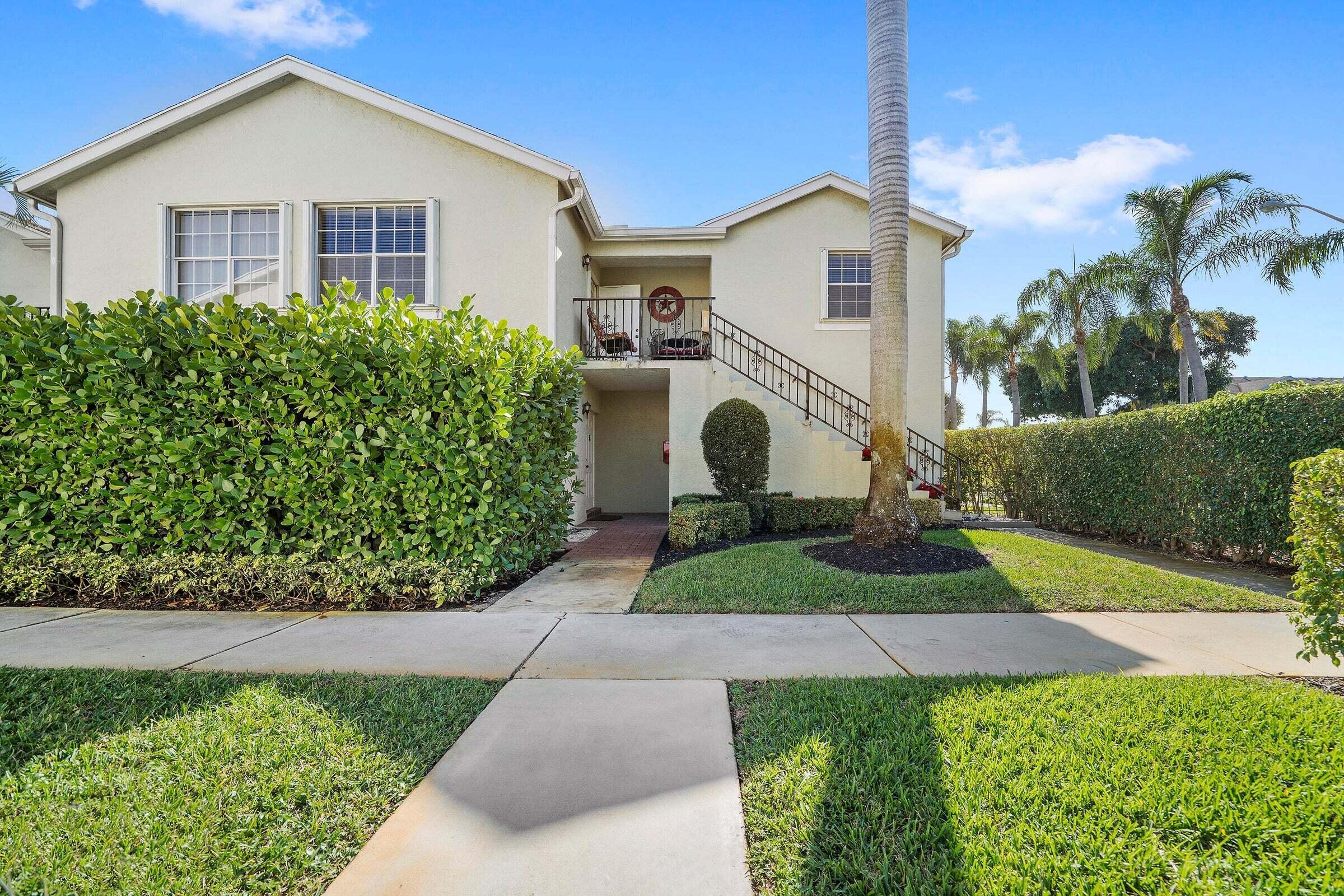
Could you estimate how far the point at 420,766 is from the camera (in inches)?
92.7

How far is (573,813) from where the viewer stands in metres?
2.08

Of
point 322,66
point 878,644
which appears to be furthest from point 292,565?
point 322,66

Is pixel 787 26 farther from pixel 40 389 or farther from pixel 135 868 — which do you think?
pixel 135 868

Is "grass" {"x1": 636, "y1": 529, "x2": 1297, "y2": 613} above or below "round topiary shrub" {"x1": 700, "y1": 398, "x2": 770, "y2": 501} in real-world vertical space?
below

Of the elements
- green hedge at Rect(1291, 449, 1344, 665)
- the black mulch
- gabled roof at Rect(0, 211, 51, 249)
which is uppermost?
gabled roof at Rect(0, 211, 51, 249)

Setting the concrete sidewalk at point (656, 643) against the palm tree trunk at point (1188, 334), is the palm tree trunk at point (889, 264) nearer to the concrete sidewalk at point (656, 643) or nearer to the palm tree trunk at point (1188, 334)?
the concrete sidewalk at point (656, 643)

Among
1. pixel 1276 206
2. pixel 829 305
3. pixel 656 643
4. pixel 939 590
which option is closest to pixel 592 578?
pixel 656 643

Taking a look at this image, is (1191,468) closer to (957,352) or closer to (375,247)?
(375,247)

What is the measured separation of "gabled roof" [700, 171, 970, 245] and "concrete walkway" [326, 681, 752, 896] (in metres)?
10.2

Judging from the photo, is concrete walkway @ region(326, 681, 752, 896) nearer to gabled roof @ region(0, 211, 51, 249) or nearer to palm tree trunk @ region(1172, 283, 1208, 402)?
gabled roof @ region(0, 211, 51, 249)

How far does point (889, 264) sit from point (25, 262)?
55.9 feet

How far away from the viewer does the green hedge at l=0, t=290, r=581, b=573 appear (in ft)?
16.4

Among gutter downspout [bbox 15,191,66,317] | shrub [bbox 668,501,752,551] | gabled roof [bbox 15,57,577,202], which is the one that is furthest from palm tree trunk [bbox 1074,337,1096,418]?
gutter downspout [bbox 15,191,66,317]

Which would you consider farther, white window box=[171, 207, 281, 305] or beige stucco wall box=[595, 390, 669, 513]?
beige stucco wall box=[595, 390, 669, 513]
